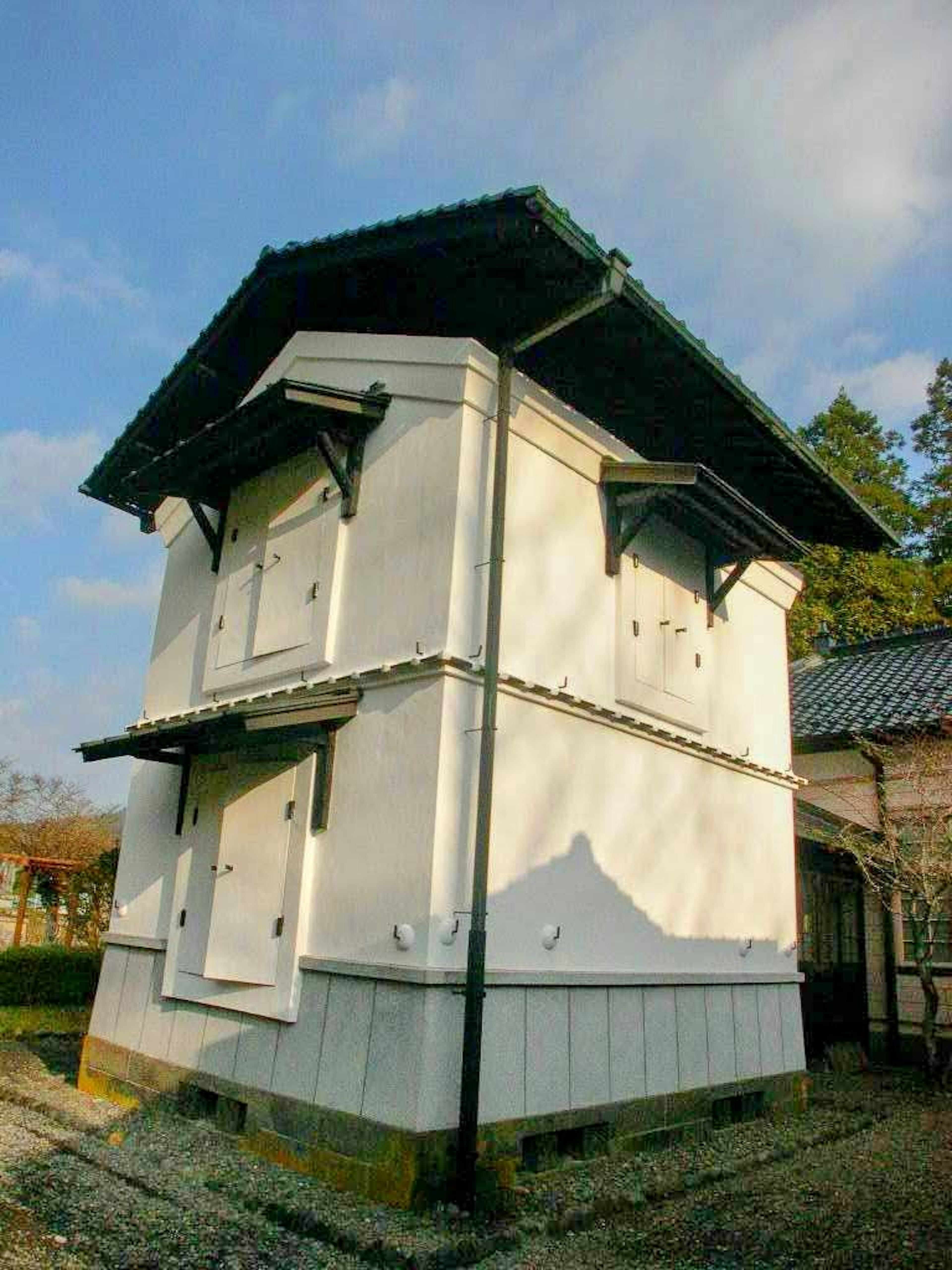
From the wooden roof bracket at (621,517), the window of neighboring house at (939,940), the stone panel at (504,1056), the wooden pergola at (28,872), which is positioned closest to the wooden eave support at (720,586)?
the wooden roof bracket at (621,517)

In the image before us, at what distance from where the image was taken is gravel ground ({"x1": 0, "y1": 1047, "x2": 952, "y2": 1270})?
429cm

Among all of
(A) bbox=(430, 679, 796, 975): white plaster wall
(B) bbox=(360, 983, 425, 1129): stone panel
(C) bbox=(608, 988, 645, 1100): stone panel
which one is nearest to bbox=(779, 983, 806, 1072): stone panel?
(A) bbox=(430, 679, 796, 975): white plaster wall

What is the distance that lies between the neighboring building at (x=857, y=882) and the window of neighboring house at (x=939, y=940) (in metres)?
0.02

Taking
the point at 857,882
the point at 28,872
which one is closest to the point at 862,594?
the point at 857,882

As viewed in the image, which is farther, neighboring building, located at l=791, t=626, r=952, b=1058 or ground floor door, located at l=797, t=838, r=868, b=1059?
neighboring building, located at l=791, t=626, r=952, b=1058

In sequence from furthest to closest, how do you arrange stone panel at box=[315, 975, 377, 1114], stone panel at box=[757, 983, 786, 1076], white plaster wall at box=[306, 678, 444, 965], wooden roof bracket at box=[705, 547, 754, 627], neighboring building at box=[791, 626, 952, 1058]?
neighboring building at box=[791, 626, 952, 1058] → wooden roof bracket at box=[705, 547, 754, 627] → stone panel at box=[757, 983, 786, 1076] → white plaster wall at box=[306, 678, 444, 965] → stone panel at box=[315, 975, 377, 1114]

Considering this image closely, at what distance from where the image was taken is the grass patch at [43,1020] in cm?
1052

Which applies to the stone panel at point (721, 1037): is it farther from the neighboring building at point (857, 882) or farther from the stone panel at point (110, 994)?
the stone panel at point (110, 994)

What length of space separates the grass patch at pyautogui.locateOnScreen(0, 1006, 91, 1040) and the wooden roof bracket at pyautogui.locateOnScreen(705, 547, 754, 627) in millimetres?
8221

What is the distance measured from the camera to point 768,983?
809 cm

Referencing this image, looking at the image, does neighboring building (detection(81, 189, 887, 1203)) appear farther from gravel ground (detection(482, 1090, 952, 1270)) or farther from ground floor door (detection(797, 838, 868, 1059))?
ground floor door (detection(797, 838, 868, 1059))

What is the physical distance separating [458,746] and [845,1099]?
239 inches

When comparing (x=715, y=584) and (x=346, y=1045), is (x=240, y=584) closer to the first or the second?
(x=346, y=1045)

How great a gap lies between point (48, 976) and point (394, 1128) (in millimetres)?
9289
